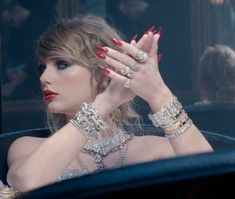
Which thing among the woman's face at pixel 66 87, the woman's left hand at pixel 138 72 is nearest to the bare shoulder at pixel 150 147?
the woman's face at pixel 66 87

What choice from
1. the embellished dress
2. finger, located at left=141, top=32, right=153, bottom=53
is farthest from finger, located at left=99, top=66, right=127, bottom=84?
the embellished dress

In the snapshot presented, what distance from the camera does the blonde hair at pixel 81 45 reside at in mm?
2002

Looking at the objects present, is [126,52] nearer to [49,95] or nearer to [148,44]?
[148,44]

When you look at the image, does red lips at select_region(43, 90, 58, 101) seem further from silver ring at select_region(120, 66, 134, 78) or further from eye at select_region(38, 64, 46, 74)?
silver ring at select_region(120, 66, 134, 78)

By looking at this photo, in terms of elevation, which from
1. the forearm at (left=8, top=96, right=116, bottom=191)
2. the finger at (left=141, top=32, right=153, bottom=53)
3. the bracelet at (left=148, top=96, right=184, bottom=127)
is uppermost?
the finger at (left=141, top=32, right=153, bottom=53)

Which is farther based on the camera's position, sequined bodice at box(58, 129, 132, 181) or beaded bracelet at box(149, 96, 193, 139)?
sequined bodice at box(58, 129, 132, 181)

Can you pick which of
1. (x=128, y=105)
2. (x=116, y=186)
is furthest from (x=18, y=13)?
(x=116, y=186)

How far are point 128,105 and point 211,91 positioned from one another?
0.31 metres

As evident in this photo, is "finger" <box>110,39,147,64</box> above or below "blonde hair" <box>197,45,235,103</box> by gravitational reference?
above

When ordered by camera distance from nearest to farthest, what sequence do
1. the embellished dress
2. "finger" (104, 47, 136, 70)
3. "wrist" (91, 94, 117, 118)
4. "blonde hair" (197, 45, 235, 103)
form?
"finger" (104, 47, 136, 70)
"wrist" (91, 94, 117, 118)
the embellished dress
"blonde hair" (197, 45, 235, 103)

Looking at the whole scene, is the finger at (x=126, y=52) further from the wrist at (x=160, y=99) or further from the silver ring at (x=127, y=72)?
the wrist at (x=160, y=99)

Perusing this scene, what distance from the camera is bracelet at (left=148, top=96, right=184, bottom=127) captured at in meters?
1.71

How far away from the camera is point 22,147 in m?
2.10

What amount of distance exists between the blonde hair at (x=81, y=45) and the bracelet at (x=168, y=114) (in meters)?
0.32
